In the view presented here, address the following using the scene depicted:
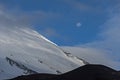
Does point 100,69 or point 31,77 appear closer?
point 100,69

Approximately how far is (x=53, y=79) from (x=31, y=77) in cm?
893

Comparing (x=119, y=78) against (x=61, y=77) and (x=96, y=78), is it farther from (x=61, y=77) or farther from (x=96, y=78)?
(x=61, y=77)

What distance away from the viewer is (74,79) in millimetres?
77750

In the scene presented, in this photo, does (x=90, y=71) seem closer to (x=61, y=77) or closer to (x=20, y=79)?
(x=61, y=77)

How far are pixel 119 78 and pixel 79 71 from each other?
835 centimetres

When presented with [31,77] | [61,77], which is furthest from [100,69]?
[31,77]

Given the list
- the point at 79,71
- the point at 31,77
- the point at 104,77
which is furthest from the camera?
the point at 31,77

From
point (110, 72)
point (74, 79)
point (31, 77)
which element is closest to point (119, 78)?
point (110, 72)

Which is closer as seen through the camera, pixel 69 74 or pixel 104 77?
pixel 104 77

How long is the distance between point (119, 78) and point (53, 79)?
12124 millimetres

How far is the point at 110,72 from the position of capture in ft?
257

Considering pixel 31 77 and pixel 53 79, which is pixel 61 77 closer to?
pixel 53 79

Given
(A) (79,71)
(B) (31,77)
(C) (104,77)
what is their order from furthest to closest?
(B) (31,77)
(A) (79,71)
(C) (104,77)

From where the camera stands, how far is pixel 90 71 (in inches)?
3113
